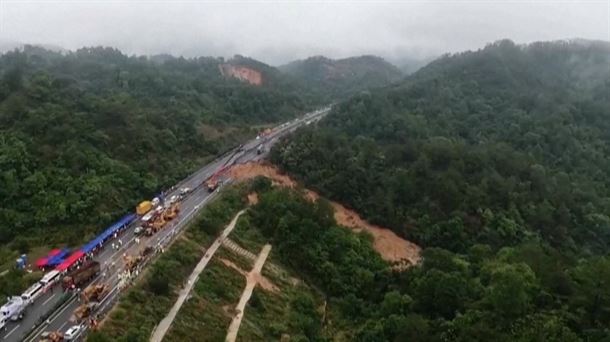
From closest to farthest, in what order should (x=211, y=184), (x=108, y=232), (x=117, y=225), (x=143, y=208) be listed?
(x=108, y=232) < (x=117, y=225) < (x=143, y=208) < (x=211, y=184)

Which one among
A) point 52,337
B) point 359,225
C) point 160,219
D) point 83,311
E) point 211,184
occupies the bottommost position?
point 359,225

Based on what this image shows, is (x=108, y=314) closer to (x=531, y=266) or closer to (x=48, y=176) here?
(x=48, y=176)

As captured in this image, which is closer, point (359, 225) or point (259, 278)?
point (259, 278)

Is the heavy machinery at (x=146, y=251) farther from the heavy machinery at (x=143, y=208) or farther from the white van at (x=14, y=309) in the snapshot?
the heavy machinery at (x=143, y=208)

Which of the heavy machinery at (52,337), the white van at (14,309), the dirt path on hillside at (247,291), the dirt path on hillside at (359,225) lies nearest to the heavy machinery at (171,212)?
the dirt path on hillside at (247,291)

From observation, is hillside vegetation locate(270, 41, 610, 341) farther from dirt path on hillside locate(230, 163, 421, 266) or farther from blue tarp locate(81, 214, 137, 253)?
blue tarp locate(81, 214, 137, 253)

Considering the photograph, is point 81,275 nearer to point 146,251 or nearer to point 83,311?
point 83,311

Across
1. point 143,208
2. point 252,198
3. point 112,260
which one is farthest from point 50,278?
point 252,198
